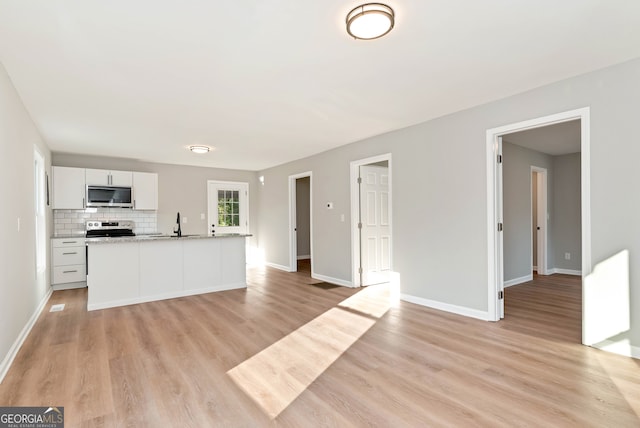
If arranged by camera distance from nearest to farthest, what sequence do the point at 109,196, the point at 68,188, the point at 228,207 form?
the point at 68,188
the point at 109,196
the point at 228,207

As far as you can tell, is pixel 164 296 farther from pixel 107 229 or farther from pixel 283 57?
pixel 283 57

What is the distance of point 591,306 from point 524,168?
3694mm

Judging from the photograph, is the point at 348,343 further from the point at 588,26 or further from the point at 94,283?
the point at 94,283

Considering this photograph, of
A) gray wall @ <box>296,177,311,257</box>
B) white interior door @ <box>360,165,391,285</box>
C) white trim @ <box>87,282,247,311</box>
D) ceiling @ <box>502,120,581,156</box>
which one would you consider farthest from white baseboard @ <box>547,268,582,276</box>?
white trim @ <box>87,282,247,311</box>

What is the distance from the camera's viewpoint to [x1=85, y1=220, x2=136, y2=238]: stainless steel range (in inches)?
247

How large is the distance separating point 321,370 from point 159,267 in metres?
3.34

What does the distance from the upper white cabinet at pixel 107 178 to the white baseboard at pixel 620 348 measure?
7359mm

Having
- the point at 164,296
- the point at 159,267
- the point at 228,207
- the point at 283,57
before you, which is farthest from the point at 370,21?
the point at 228,207

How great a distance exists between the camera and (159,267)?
492cm

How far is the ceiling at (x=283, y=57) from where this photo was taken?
2068 millimetres

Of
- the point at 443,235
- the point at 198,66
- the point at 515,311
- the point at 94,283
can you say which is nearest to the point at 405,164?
the point at 443,235

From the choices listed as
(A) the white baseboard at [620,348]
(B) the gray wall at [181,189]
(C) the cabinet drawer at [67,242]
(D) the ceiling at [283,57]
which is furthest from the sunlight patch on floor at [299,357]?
(B) the gray wall at [181,189]

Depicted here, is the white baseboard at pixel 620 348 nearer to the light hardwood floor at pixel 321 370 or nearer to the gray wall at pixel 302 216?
the light hardwood floor at pixel 321 370

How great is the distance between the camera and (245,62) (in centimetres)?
271
